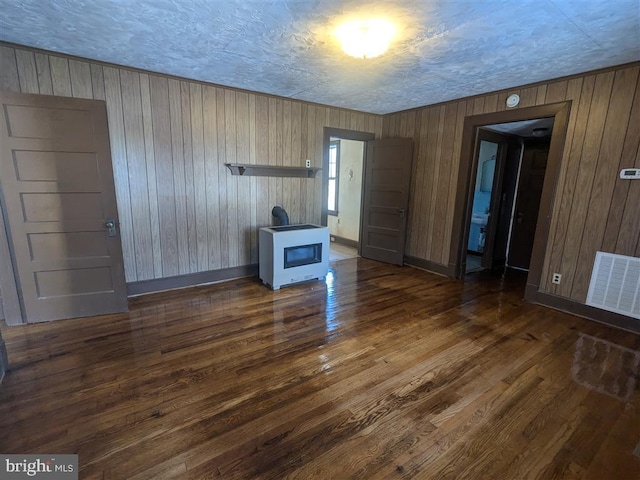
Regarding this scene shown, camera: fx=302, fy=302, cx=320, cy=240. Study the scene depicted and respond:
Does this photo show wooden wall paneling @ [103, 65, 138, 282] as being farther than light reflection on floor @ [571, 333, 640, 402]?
Yes

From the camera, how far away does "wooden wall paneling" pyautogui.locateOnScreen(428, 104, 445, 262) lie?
4.41 m

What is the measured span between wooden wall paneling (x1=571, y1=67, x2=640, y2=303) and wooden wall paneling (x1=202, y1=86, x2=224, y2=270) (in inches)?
164

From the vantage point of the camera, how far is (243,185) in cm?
409

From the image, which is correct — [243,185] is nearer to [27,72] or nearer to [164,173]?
[164,173]

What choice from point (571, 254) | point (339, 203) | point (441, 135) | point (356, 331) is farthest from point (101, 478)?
point (339, 203)

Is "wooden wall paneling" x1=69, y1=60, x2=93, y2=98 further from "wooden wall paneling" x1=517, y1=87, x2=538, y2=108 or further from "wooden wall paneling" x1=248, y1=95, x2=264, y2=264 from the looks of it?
"wooden wall paneling" x1=517, y1=87, x2=538, y2=108

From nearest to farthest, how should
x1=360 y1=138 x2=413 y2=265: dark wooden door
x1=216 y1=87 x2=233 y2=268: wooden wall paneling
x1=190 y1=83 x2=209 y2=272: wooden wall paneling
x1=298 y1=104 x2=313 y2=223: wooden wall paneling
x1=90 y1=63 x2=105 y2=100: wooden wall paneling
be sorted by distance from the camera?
x1=90 y1=63 x2=105 y2=100: wooden wall paneling
x1=190 y1=83 x2=209 y2=272: wooden wall paneling
x1=216 y1=87 x2=233 y2=268: wooden wall paneling
x1=298 y1=104 x2=313 y2=223: wooden wall paneling
x1=360 y1=138 x2=413 y2=265: dark wooden door

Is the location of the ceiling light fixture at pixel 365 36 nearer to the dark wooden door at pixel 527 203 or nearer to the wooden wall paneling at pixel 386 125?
the wooden wall paneling at pixel 386 125

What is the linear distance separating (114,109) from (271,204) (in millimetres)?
2066

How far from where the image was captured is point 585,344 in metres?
2.70

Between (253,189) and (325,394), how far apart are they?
2930 millimetres

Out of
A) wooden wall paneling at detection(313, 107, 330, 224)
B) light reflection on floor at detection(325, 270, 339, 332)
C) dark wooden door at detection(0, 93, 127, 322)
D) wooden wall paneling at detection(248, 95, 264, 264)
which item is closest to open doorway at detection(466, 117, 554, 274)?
light reflection on floor at detection(325, 270, 339, 332)
